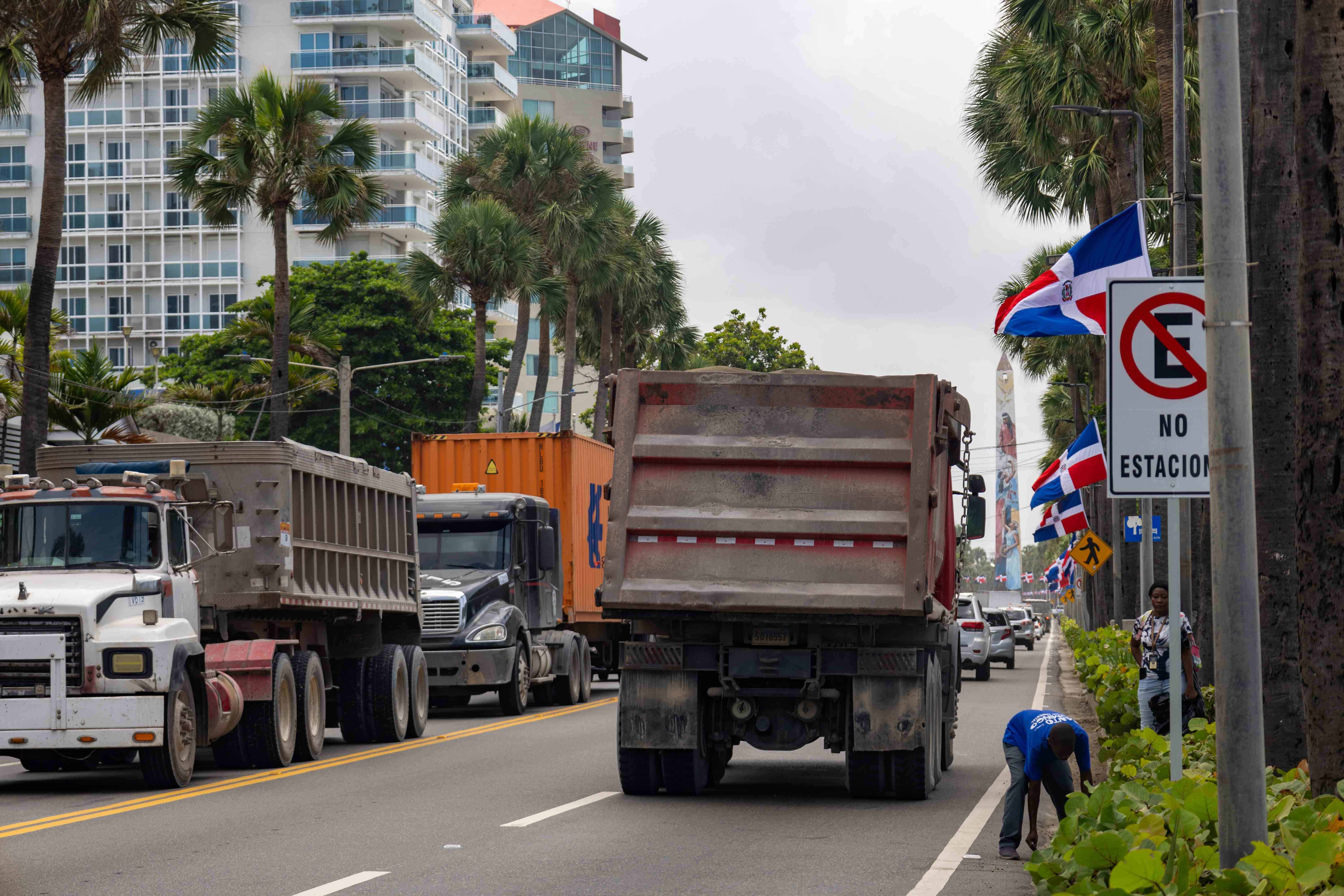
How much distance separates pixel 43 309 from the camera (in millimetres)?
26266

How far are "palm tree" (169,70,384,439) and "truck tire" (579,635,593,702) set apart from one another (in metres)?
8.72

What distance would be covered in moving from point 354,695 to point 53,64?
11.0 m

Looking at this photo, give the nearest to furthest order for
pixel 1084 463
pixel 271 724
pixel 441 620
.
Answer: pixel 271 724 → pixel 1084 463 → pixel 441 620

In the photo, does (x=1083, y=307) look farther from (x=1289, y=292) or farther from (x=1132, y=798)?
(x=1132, y=798)

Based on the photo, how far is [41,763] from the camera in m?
17.5

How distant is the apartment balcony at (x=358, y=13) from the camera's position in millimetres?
96750

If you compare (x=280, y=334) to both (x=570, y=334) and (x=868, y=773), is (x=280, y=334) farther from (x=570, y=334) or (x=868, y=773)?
(x=868, y=773)

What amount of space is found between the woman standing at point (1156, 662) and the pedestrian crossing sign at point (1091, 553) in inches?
685

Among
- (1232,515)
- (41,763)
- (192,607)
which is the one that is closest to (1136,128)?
(192,607)

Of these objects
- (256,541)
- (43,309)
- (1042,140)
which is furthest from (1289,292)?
A: (1042,140)

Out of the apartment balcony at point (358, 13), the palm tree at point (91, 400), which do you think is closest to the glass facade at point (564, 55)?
the apartment balcony at point (358, 13)

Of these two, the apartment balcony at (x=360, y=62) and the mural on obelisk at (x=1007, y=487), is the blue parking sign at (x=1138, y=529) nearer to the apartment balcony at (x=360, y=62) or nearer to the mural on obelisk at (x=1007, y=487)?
the apartment balcony at (x=360, y=62)

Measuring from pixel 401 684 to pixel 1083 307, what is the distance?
963cm

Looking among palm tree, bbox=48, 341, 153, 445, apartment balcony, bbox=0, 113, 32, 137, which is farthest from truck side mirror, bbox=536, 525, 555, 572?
apartment balcony, bbox=0, 113, 32, 137
